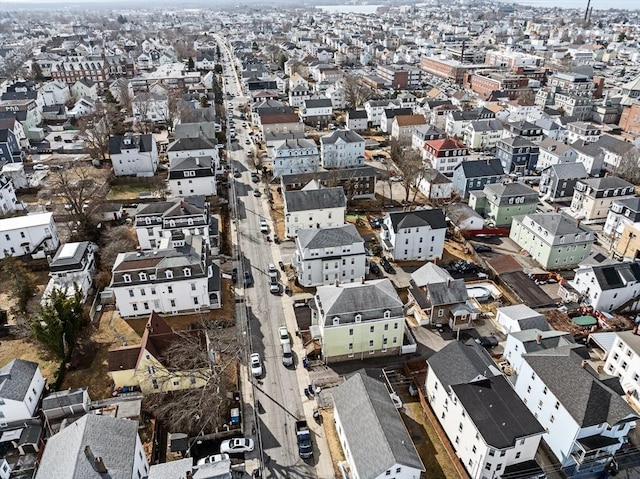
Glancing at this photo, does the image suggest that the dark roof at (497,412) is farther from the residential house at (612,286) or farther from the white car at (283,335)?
the residential house at (612,286)

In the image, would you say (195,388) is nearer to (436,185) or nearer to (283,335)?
(283,335)

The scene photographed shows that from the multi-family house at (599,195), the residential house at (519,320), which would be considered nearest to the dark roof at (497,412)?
the residential house at (519,320)

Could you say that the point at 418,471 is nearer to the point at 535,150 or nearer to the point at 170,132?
the point at 535,150

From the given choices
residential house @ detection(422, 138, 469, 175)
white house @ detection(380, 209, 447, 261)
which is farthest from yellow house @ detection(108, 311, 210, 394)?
residential house @ detection(422, 138, 469, 175)

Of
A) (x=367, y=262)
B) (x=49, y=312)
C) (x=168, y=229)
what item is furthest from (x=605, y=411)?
(x=168, y=229)

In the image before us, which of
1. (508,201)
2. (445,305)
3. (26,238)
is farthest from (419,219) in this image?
(26,238)

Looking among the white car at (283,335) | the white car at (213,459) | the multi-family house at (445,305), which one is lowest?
the white car at (283,335)
